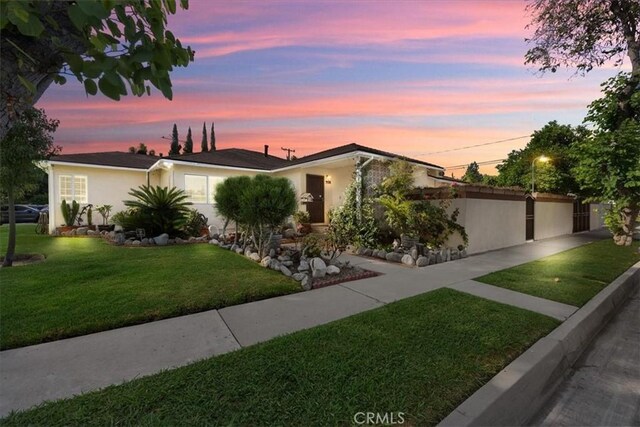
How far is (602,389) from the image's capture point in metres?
2.78

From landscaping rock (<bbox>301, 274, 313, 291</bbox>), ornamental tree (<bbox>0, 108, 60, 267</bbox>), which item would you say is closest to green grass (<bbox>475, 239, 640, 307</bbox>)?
landscaping rock (<bbox>301, 274, 313, 291</bbox>)

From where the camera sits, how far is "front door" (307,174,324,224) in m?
13.8

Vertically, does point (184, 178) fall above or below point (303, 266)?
above

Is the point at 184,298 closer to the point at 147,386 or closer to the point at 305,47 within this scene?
the point at 147,386

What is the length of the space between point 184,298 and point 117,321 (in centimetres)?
89

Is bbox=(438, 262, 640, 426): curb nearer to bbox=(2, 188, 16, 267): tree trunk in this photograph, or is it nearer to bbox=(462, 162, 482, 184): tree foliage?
bbox=(2, 188, 16, 267): tree trunk

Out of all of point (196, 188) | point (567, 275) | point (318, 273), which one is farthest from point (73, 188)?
point (567, 275)

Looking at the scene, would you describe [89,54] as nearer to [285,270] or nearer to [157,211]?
[285,270]

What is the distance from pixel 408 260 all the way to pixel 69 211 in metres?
14.2

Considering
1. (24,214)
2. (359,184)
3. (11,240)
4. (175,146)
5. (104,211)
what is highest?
(175,146)

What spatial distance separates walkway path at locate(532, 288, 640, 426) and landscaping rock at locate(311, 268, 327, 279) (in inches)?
152

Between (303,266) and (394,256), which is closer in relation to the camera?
(303,266)

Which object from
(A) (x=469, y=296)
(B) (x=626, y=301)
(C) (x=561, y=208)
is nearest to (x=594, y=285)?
(B) (x=626, y=301)

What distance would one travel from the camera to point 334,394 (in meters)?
2.24
